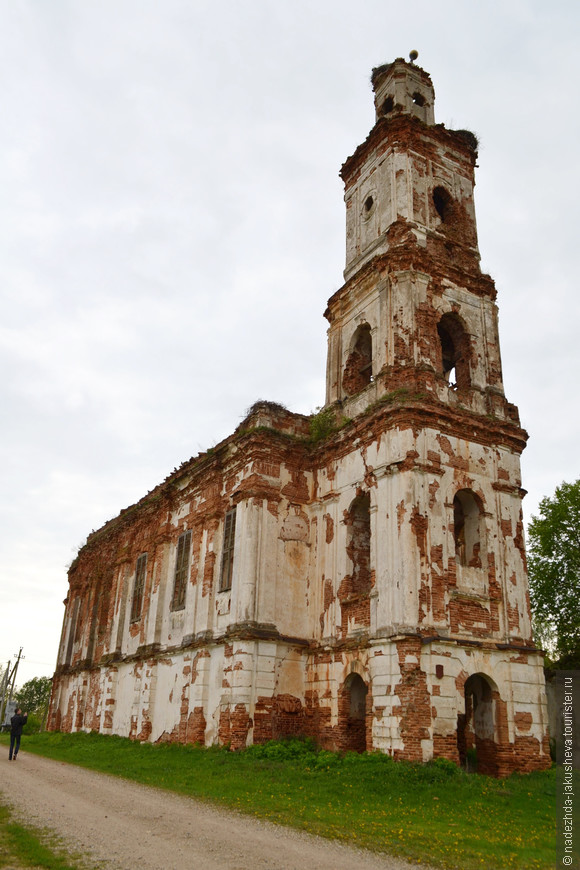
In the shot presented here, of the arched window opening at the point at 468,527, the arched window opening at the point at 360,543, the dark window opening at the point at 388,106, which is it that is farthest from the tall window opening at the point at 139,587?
the dark window opening at the point at 388,106

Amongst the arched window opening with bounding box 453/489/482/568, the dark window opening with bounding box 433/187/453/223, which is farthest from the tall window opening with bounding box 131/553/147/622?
the dark window opening with bounding box 433/187/453/223

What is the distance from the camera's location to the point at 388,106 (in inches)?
804

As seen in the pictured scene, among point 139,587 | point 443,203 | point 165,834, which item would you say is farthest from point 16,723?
point 443,203

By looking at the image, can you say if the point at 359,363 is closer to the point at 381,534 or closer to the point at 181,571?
the point at 381,534

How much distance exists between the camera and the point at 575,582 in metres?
26.7

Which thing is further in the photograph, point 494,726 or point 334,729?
point 334,729

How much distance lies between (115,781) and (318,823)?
220 inches

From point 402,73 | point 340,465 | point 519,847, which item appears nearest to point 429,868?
point 519,847

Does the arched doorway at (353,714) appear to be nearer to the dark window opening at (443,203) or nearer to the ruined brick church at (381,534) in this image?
the ruined brick church at (381,534)

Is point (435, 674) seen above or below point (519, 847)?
above

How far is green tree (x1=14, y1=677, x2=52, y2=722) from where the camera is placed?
76.2 metres

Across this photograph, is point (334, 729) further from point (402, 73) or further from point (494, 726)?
point (402, 73)

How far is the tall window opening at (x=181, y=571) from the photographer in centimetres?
1975

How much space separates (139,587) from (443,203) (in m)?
15.2
